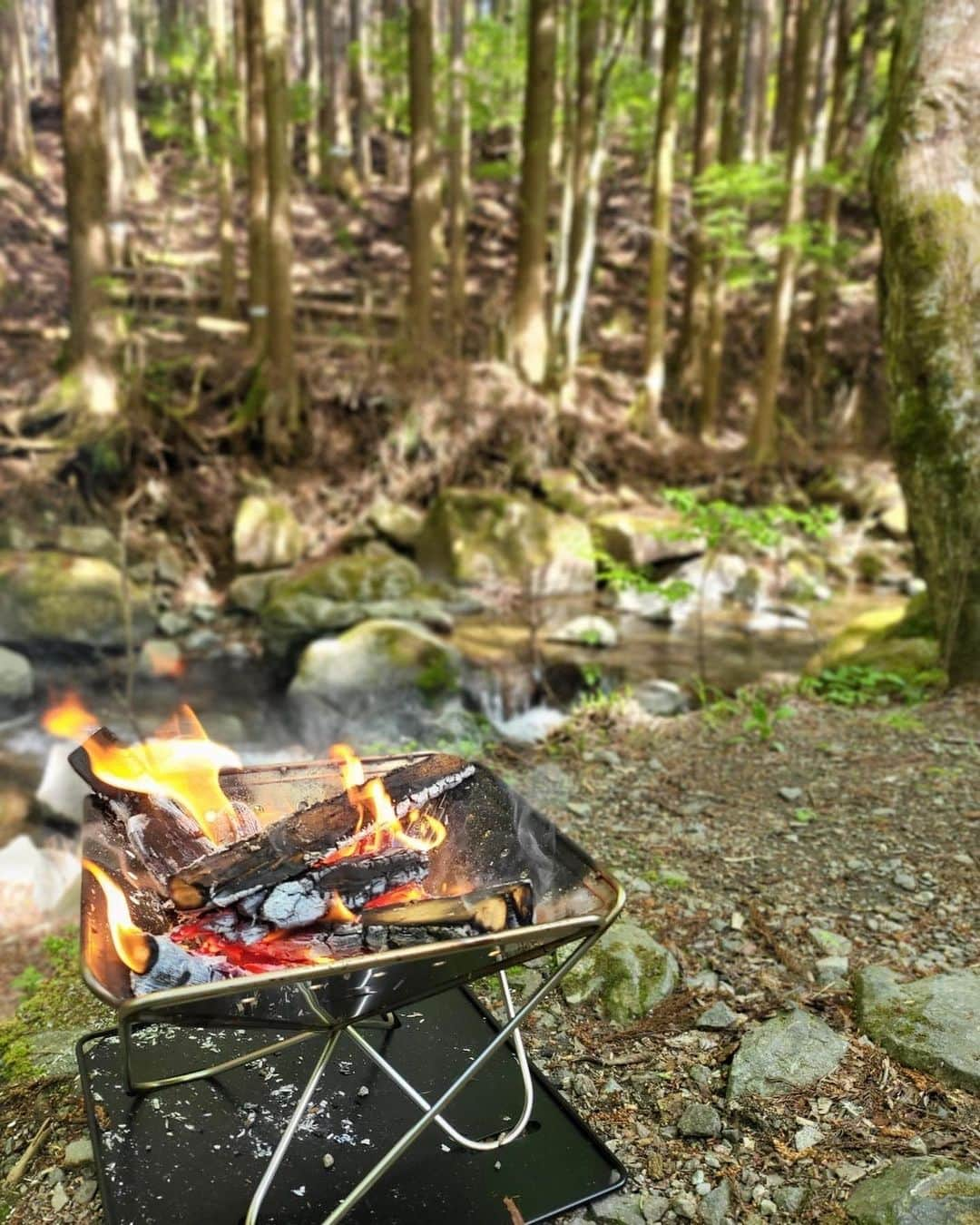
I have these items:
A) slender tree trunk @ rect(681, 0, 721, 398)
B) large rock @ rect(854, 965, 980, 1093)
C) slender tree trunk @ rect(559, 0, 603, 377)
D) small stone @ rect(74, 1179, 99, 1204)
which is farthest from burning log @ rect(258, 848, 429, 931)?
slender tree trunk @ rect(559, 0, 603, 377)

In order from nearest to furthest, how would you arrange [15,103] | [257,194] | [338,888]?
1. [338,888]
2. [257,194]
3. [15,103]

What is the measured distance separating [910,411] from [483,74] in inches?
885

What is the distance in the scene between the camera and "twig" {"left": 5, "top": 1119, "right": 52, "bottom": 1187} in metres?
2.17

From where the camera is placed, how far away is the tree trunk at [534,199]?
1267 centimetres

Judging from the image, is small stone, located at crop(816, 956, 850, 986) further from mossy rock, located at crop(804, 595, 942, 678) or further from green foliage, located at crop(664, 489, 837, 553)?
green foliage, located at crop(664, 489, 837, 553)

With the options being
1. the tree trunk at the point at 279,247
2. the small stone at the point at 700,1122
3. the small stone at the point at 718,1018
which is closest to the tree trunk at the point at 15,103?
the tree trunk at the point at 279,247

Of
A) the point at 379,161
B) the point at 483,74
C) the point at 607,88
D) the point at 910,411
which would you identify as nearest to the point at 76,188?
the point at 607,88

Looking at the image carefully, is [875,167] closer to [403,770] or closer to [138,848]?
[403,770]

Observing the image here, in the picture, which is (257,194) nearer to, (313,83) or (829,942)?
(829,942)

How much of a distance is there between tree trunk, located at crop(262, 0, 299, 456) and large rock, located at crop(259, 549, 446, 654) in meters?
2.28

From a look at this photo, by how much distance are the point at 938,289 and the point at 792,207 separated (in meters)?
8.84

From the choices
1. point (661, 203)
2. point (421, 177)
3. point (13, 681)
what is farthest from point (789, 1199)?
point (661, 203)

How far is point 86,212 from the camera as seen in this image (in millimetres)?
11086

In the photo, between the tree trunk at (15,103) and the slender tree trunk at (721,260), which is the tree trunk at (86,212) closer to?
the slender tree trunk at (721,260)
